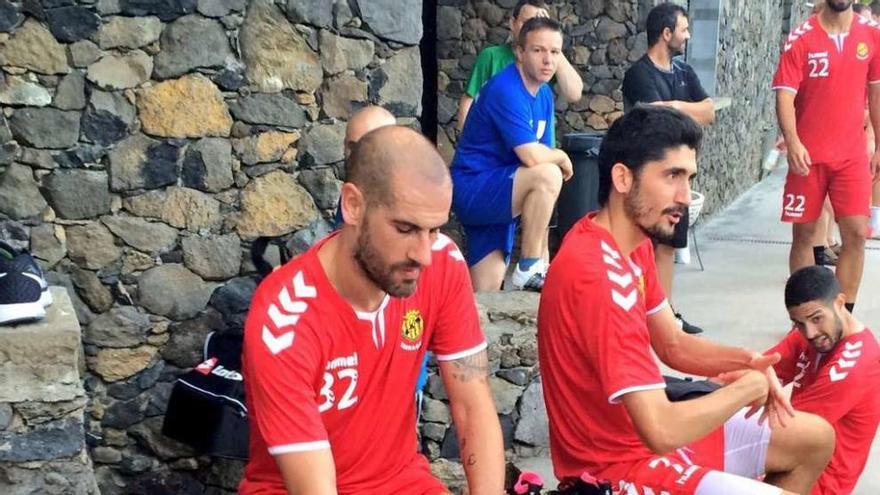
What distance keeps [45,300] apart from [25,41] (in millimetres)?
1037

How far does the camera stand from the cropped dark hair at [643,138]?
9.33ft

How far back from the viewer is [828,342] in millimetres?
3520

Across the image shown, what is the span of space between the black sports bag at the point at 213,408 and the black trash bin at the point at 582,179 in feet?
12.1

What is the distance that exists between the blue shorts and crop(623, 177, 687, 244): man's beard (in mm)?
1851

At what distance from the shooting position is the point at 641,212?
9.33 ft

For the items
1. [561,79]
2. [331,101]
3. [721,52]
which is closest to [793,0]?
[721,52]

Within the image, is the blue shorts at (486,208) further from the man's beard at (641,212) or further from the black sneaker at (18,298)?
the black sneaker at (18,298)

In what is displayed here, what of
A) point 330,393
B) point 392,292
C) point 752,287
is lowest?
point 752,287

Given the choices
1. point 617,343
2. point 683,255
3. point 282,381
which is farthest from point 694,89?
point 282,381

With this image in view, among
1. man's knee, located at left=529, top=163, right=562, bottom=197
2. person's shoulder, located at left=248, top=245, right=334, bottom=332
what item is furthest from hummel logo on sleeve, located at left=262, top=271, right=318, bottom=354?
man's knee, located at left=529, top=163, right=562, bottom=197

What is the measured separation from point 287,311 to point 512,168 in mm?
2527

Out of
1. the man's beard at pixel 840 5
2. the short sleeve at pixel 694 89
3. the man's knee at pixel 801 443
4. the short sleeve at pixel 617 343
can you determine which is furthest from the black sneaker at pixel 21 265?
the man's beard at pixel 840 5

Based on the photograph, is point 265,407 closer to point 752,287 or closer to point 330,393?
point 330,393

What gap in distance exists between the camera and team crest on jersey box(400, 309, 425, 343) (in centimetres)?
254
